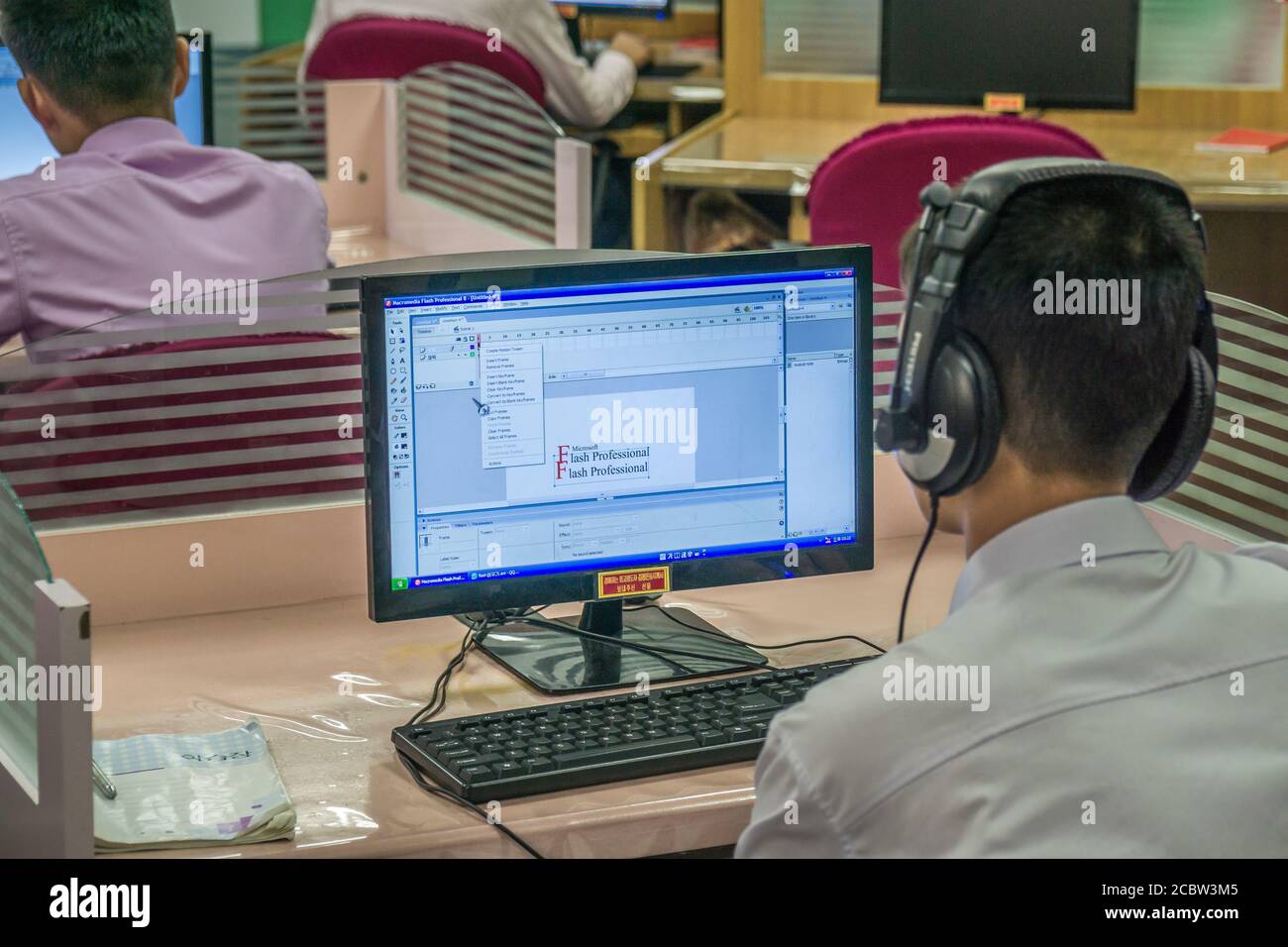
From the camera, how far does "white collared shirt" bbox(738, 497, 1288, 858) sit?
0.93m

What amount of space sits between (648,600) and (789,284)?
1.24 ft

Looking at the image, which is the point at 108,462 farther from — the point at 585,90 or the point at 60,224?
the point at 585,90

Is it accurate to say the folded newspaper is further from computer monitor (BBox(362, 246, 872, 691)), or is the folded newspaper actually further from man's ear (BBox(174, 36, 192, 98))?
man's ear (BBox(174, 36, 192, 98))

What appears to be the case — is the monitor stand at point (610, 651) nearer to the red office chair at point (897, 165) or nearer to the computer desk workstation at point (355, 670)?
the computer desk workstation at point (355, 670)

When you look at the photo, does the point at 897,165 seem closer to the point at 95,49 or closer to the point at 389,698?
the point at 95,49

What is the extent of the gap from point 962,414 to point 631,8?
14.8 ft

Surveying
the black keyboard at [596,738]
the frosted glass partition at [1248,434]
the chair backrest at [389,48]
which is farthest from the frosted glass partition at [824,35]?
the black keyboard at [596,738]

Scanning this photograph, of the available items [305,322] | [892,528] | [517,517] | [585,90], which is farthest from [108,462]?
[585,90]

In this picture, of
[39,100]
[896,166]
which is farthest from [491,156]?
[39,100]

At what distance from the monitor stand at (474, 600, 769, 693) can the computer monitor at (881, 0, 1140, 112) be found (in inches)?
102

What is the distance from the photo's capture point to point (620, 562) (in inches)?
61.3

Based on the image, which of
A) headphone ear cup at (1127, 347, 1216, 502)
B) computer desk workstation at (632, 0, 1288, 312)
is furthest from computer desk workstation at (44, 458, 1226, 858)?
computer desk workstation at (632, 0, 1288, 312)

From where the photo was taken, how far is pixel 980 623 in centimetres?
99
